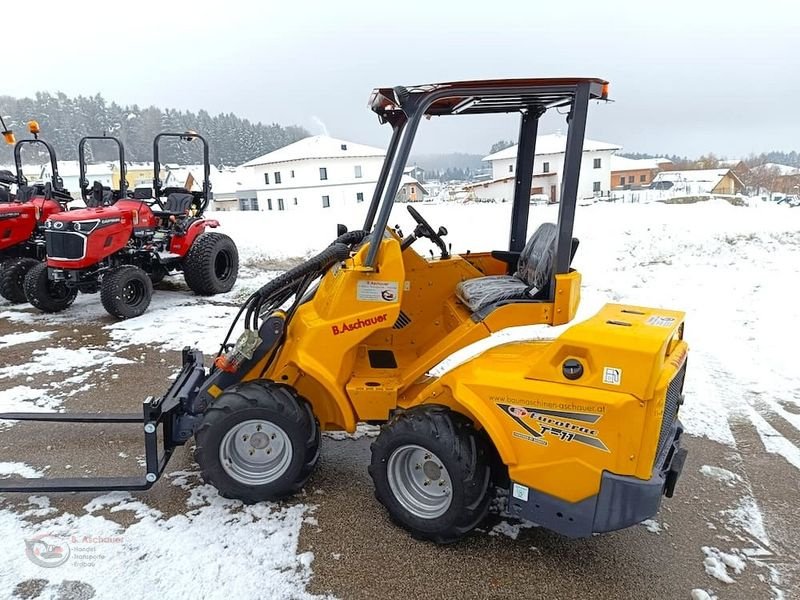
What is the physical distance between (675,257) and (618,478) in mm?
9153

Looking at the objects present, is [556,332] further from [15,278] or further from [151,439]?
[15,278]

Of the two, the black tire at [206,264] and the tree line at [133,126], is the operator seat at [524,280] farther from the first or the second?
the tree line at [133,126]

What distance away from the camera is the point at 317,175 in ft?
149

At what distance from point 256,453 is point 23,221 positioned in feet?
27.1

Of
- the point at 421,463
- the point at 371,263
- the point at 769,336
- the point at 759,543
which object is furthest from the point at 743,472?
the point at 769,336

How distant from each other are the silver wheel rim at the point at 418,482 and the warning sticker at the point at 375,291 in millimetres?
837

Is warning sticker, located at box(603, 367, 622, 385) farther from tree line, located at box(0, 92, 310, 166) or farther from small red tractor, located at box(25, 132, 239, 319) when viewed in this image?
tree line, located at box(0, 92, 310, 166)

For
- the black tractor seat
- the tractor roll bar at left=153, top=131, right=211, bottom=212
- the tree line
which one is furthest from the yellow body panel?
the tree line

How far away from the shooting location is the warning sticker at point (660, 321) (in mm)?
2941

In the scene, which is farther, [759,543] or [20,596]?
[759,543]

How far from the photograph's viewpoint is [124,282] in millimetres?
7762

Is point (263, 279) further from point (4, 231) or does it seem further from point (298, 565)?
point (298, 565)

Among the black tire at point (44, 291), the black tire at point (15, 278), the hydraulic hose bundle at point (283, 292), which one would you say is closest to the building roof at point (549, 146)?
the hydraulic hose bundle at point (283, 292)

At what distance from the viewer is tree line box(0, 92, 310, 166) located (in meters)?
38.3
